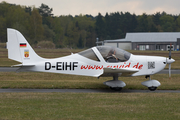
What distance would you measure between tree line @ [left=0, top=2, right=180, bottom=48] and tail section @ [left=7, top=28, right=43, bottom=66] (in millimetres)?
73601

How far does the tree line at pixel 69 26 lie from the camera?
282 feet

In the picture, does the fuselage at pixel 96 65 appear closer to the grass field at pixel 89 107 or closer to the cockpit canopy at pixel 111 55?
the cockpit canopy at pixel 111 55

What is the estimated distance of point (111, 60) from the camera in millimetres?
10992

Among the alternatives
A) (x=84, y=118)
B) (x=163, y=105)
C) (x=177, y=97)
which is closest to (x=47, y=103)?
(x=84, y=118)

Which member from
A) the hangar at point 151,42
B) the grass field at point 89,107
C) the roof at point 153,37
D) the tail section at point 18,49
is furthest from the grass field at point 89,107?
the roof at point 153,37

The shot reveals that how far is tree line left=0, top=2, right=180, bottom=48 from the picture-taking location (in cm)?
8588

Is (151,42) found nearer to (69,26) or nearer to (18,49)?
(69,26)

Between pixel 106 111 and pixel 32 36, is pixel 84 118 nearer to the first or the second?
pixel 106 111

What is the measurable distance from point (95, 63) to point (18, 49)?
3.48 meters

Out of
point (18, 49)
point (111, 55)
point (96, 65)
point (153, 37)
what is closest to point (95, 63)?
point (96, 65)

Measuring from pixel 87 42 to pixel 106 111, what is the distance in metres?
104

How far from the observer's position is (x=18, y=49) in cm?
1100

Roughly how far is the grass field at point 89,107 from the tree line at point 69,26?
3013 inches

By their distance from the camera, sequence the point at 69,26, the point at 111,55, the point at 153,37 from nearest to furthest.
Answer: the point at 111,55 < the point at 153,37 < the point at 69,26
